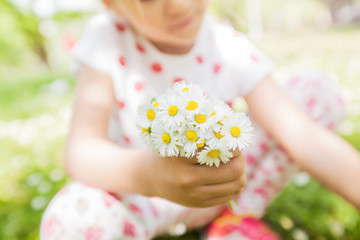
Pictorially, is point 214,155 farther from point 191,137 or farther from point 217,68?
point 217,68

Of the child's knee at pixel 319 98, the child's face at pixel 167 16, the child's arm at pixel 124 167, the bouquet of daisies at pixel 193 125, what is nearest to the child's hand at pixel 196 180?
the child's arm at pixel 124 167

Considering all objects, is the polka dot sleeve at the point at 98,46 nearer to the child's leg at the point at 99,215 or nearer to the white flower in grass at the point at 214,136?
the child's leg at the point at 99,215

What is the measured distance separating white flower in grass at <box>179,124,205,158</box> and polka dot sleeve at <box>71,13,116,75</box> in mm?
678

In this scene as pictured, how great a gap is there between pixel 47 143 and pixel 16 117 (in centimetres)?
155

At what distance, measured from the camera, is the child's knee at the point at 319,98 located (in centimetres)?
148

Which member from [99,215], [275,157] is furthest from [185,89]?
[275,157]

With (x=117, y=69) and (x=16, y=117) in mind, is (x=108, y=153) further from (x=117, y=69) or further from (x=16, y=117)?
(x=16, y=117)

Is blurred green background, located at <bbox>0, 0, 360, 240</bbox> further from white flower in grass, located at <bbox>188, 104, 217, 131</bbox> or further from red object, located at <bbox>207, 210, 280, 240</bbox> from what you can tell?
white flower in grass, located at <bbox>188, 104, 217, 131</bbox>

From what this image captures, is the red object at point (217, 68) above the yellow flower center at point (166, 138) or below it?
below

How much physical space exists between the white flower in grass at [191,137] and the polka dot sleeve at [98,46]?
26.7 inches

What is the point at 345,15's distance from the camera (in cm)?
2841

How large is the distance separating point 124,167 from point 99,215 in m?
0.20

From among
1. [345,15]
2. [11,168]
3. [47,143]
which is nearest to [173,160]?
[11,168]

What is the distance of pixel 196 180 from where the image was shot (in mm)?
768
